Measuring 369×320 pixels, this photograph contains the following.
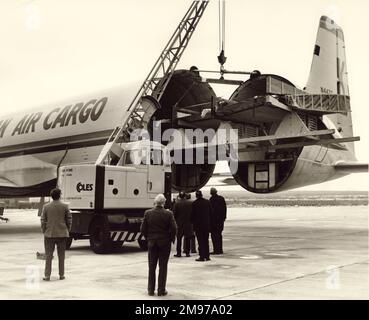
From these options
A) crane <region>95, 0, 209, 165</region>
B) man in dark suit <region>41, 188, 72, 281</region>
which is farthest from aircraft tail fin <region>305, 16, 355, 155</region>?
man in dark suit <region>41, 188, 72, 281</region>

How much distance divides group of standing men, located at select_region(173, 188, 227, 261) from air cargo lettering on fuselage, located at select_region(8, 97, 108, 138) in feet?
23.4

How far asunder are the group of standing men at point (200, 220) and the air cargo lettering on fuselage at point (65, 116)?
7.12 meters

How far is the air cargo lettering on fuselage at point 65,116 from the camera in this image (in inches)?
784

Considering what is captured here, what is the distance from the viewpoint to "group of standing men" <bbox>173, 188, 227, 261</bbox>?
13.2m

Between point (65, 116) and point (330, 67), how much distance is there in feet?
38.2

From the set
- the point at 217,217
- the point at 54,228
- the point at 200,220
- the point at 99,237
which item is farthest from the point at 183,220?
the point at 54,228

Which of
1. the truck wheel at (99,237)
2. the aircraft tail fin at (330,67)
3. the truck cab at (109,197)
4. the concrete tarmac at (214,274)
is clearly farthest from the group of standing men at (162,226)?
the aircraft tail fin at (330,67)

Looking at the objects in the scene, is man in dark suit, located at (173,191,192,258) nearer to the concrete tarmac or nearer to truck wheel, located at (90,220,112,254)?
the concrete tarmac

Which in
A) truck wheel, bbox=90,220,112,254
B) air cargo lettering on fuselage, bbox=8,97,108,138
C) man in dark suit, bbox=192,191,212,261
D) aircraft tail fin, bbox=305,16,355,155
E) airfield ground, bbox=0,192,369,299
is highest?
aircraft tail fin, bbox=305,16,355,155

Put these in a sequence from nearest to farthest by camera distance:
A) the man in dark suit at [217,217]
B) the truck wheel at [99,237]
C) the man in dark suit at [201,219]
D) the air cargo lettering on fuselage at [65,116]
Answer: the man in dark suit at [201,219] < the man in dark suit at [217,217] < the truck wheel at [99,237] < the air cargo lettering on fuselage at [65,116]

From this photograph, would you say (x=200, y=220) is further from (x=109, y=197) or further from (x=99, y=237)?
(x=99, y=237)

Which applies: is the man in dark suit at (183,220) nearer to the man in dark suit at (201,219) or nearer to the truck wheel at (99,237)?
the man in dark suit at (201,219)
